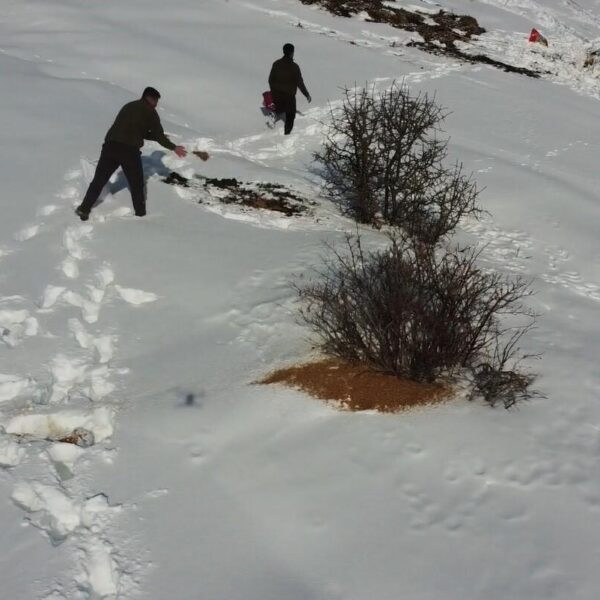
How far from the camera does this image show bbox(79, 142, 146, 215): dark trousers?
5.64m

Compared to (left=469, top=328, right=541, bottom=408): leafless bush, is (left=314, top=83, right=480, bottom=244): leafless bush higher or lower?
higher

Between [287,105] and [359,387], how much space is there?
637 cm

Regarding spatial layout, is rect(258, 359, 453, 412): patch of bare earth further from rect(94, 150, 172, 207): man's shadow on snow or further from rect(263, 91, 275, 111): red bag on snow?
rect(263, 91, 275, 111): red bag on snow

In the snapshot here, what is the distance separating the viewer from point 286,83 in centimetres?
901

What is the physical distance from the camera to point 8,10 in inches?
573

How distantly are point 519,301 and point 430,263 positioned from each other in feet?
5.40

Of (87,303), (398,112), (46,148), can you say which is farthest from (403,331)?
(46,148)

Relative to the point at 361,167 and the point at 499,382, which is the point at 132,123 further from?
the point at 499,382

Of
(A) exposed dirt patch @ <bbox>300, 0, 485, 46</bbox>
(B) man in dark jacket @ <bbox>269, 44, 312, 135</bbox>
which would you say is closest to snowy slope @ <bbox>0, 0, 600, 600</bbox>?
(B) man in dark jacket @ <bbox>269, 44, 312, 135</bbox>

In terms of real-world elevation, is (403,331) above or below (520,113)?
below

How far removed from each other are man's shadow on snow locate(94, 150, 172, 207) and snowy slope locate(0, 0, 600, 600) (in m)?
0.05

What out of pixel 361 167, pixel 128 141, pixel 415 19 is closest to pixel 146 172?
pixel 128 141

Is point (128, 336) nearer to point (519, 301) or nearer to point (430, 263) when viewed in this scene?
point (430, 263)

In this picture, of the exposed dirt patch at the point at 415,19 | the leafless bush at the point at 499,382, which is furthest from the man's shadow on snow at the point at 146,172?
the exposed dirt patch at the point at 415,19
